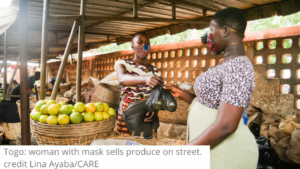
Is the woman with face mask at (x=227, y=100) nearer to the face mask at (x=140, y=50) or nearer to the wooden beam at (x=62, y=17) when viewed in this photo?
the face mask at (x=140, y=50)

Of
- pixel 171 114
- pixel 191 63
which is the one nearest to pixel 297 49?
pixel 191 63

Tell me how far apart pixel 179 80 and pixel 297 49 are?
240 centimetres

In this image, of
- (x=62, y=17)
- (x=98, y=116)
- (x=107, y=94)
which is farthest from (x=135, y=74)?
(x=107, y=94)

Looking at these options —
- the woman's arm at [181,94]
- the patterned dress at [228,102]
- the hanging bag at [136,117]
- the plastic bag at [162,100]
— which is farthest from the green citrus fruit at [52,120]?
the patterned dress at [228,102]

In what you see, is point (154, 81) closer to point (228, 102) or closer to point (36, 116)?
point (228, 102)

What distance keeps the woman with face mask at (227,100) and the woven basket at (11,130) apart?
14.3ft

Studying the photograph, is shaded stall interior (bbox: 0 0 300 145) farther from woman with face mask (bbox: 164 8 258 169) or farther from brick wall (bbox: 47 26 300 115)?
woman with face mask (bbox: 164 8 258 169)

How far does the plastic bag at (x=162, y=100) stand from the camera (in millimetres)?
1573

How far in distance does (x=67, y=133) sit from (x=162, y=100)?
87cm

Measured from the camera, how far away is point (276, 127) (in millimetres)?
2869

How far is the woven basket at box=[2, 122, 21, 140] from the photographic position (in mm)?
4227

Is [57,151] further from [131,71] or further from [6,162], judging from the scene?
[131,71]

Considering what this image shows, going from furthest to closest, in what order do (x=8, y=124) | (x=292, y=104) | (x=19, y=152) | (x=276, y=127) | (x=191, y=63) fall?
(x=191, y=63), (x=8, y=124), (x=292, y=104), (x=276, y=127), (x=19, y=152)

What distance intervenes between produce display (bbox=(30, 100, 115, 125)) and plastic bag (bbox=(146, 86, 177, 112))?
64cm
